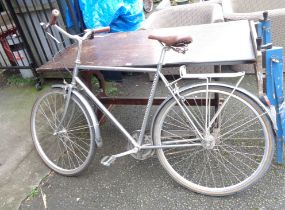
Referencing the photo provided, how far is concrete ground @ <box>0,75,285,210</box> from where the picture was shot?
2.65m

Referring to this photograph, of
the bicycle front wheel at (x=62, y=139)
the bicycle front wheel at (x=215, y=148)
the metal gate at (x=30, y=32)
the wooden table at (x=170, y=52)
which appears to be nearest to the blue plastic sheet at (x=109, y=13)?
the metal gate at (x=30, y=32)

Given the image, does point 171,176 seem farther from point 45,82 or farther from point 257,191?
point 45,82

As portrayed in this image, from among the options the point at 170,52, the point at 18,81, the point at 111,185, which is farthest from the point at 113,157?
the point at 18,81

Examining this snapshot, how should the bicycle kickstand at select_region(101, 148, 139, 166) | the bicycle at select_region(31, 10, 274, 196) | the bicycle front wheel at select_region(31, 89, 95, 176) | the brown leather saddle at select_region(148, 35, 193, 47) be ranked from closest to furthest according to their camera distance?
the brown leather saddle at select_region(148, 35, 193, 47) → the bicycle at select_region(31, 10, 274, 196) → the bicycle kickstand at select_region(101, 148, 139, 166) → the bicycle front wheel at select_region(31, 89, 95, 176)

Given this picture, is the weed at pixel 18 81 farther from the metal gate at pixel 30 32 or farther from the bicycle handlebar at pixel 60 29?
the bicycle handlebar at pixel 60 29

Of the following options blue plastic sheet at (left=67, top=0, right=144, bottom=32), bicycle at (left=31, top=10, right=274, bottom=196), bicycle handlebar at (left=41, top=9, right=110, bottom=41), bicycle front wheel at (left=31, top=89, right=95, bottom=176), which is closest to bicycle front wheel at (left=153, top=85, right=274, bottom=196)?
bicycle at (left=31, top=10, right=274, bottom=196)

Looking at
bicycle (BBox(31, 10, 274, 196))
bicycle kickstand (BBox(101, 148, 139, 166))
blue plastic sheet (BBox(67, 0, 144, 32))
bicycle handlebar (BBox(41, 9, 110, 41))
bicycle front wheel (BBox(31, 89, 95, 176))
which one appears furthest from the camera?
blue plastic sheet (BBox(67, 0, 144, 32))

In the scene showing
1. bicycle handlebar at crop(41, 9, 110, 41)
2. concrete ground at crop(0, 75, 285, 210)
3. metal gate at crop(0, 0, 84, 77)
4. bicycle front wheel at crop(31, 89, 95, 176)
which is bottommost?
concrete ground at crop(0, 75, 285, 210)

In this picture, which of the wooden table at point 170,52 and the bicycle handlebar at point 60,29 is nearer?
the wooden table at point 170,52

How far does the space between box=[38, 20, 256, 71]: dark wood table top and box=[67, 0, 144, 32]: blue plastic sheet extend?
2.98 feet

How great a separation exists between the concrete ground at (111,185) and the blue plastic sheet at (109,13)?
1394 millimetres

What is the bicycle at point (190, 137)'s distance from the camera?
2.40 meters

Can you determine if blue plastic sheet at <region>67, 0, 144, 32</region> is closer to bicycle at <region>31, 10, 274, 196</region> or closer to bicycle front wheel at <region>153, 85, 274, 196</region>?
bicycle at <region>31, 10, 274, 196</region>

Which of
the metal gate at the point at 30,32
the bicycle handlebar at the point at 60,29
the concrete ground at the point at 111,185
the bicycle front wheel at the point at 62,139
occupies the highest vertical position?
the bicycle handlebar at the point at 60,29
